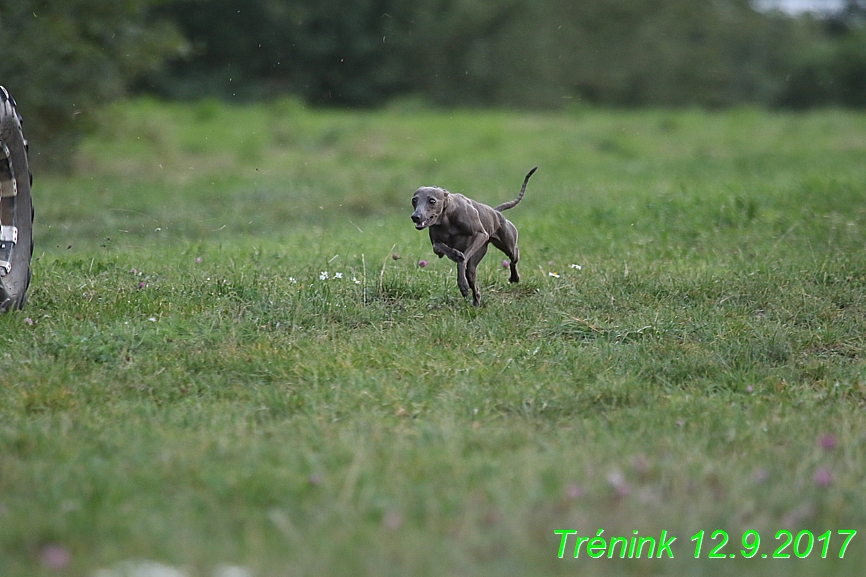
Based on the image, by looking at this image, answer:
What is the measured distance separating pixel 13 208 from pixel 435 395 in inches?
117

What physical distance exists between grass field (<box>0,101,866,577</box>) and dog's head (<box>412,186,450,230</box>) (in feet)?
2.02

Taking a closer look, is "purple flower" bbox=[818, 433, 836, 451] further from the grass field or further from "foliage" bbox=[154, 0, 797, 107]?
"foliage" bbox=[154, 0, 797, 107]

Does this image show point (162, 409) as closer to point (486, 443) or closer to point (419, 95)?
point (486, 443)

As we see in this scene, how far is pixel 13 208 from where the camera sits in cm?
602

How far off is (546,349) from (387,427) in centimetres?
137

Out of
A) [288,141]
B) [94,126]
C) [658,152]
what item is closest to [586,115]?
[658,152]

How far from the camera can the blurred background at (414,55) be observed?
14883mm

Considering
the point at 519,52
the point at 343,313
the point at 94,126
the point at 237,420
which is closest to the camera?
the point at 237,420

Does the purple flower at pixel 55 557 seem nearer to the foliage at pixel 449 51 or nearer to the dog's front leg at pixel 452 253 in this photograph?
the dog's front leg at pixel 452 253

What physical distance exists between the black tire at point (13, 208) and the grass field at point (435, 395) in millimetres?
310

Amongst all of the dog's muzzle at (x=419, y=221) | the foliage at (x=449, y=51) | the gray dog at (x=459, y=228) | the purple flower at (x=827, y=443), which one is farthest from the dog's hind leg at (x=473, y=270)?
the foliage at (x=449, y=51)

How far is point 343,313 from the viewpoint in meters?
5.92

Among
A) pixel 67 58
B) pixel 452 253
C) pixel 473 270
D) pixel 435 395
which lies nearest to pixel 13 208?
pixel 452 253

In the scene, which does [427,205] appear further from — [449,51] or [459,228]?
[449,51]
